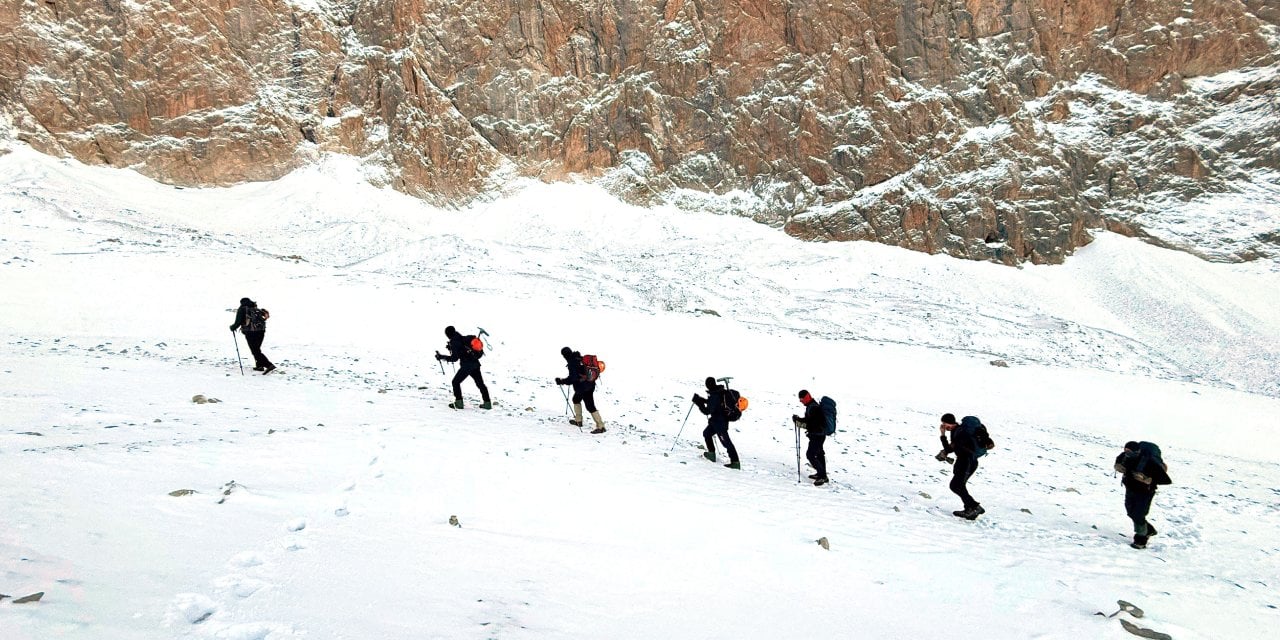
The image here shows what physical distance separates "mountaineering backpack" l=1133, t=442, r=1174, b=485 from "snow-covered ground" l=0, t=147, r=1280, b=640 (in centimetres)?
100

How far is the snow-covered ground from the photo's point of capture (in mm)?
4324

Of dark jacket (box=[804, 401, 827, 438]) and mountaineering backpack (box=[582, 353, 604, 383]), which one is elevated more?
mountaineering backpack (box=[582, 353, 604, 383])

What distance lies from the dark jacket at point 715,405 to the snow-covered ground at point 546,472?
846 mm

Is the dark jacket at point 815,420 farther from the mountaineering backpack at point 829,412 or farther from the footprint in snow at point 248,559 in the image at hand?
the footprint in snow at point 248,559

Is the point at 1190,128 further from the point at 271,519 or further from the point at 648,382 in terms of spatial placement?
the point at 271,519

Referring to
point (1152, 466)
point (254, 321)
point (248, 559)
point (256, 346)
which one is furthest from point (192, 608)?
point (254, 321)

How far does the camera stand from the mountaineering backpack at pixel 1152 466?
8.77 m

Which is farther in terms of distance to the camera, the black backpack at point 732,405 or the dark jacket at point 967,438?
the black backpack at point 732,405

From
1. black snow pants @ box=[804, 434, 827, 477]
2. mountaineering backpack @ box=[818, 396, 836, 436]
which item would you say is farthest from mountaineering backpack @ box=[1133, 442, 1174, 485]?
black snow pants @ box=[804, 434, 827, 477]

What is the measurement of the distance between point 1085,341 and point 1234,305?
19798 millimetres

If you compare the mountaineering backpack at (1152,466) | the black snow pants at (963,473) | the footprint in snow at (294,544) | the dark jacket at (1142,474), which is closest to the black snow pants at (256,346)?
the footprint in snow at (294,544)

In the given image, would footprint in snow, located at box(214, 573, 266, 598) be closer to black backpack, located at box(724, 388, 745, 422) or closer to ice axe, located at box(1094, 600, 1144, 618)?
ice axe, located at box(1094, 600, 1144, 618)

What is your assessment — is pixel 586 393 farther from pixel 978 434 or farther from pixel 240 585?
pixel 240 585

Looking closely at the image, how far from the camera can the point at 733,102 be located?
6288 centimetres
